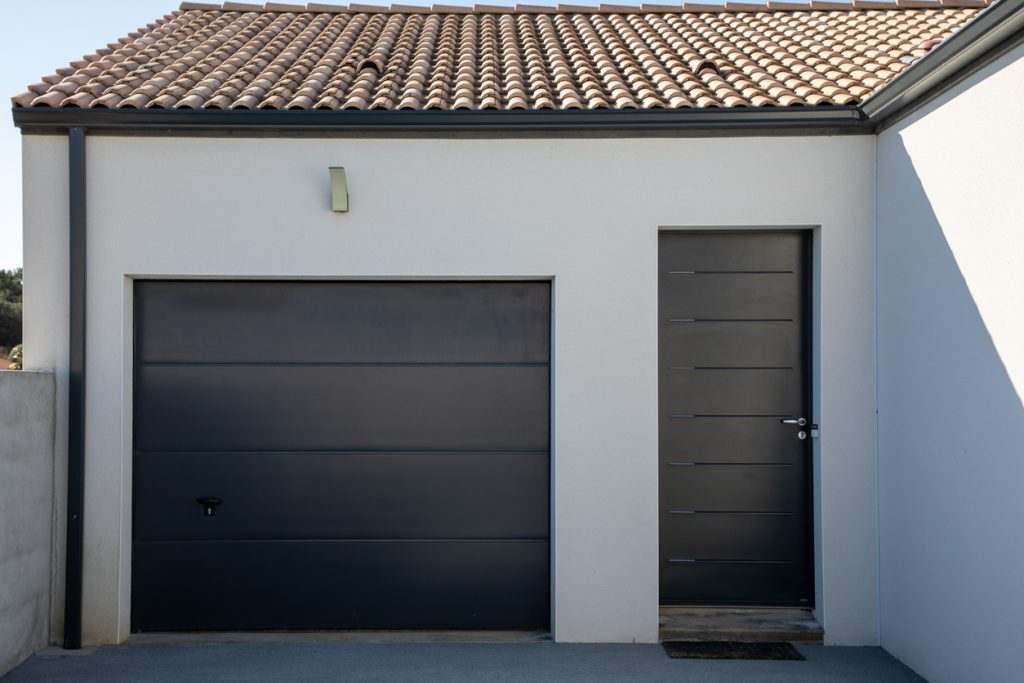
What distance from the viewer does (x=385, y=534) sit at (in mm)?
5824

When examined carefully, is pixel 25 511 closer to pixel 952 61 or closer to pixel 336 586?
pixel 336 586

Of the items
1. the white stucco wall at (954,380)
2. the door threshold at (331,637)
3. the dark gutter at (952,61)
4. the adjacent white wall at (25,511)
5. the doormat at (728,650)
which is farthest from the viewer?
the door threshold at (331,637)

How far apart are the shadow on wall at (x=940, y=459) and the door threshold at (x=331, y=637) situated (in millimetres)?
2201

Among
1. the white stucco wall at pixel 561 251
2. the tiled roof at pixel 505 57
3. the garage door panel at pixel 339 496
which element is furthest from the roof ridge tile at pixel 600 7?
the garage door panel at pixel 339 496

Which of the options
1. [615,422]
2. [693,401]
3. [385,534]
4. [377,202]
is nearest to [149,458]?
[385,534]

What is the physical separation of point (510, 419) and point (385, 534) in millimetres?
1079

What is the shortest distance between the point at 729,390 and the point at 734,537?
945 millimetres

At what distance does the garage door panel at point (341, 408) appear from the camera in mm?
5836

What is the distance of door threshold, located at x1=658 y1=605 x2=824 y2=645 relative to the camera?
556 centimetres

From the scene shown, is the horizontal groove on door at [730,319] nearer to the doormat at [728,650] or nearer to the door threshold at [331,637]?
the doormat at [728,650]

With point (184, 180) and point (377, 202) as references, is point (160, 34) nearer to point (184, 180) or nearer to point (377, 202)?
point (184, 180)

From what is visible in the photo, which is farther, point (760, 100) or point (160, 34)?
point (160, 34)

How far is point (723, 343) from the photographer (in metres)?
5.93

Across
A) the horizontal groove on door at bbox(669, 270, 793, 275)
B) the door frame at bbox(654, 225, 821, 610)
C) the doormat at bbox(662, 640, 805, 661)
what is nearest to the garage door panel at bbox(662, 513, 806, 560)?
the door frame at bbox(654, 225, 821, 610)
